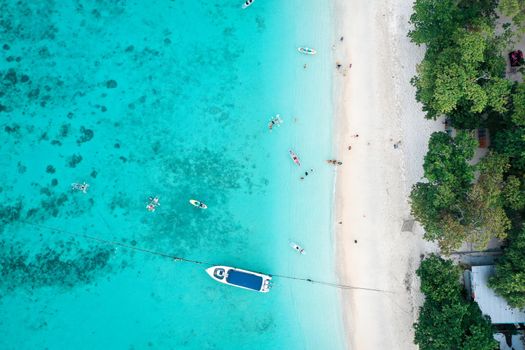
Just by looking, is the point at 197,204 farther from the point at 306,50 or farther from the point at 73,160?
the point at 306,50

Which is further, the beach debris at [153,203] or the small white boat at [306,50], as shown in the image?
the small white boat at [306,50]

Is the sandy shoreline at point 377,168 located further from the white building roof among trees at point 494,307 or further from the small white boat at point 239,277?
the small white boat at point 239,277

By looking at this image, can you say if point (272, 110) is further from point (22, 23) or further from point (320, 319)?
point (22, 23)

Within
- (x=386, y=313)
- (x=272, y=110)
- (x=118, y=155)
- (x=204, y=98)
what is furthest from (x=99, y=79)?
(x=386, y=313)

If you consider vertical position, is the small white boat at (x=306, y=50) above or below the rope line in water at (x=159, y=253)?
above

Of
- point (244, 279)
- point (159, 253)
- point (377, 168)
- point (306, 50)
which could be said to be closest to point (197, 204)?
point (159, 253)

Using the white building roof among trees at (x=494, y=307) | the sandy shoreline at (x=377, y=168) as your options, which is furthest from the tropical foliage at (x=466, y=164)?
the sandy shoreline at (x=377, y=168)
